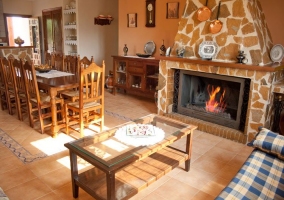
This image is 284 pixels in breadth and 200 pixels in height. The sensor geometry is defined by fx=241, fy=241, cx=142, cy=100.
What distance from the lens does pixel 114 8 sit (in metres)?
7.01

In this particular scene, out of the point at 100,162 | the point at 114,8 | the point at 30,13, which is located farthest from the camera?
the point at 30,13

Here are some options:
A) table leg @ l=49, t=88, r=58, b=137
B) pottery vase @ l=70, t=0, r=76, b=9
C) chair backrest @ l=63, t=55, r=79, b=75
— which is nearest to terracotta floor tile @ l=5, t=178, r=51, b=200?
table leg @ l=49, t=88, r=58, b=137

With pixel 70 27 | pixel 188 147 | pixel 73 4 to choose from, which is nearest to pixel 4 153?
pixel 188 147

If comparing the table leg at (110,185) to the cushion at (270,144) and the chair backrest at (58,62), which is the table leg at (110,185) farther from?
the chair backrest at (58,62)

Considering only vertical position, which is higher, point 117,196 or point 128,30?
point 128,30

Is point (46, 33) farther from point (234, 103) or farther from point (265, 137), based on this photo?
point (265, 137)

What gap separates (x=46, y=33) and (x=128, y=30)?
11.8 feet

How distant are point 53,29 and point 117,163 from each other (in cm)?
674

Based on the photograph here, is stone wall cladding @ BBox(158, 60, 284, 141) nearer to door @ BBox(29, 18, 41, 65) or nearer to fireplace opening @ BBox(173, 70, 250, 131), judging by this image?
fireplace opening @ BBox(173, 70, 250, 131)

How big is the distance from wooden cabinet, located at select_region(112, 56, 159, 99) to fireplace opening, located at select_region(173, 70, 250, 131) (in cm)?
97

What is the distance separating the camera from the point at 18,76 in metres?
3.60

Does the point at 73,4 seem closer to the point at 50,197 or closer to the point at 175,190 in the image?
the point at 50,197

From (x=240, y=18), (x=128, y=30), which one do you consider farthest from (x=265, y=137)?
(x=128, y=30)

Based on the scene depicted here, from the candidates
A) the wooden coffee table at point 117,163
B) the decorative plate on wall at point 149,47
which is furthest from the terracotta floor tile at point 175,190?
the decorative plate on wall at point 149,47
